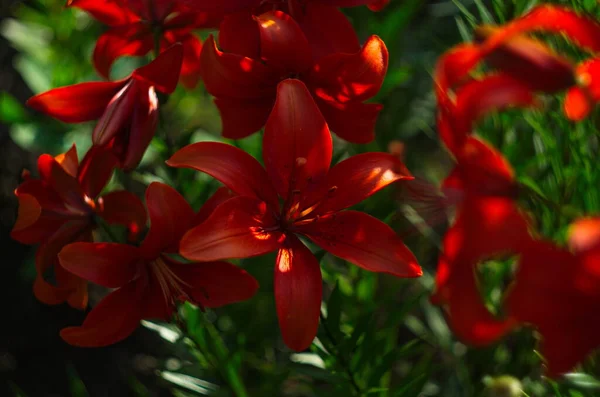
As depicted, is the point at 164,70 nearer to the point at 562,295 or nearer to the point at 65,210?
the point at 65,210

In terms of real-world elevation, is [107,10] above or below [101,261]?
above

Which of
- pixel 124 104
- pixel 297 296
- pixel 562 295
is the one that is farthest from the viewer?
pixel 124 104

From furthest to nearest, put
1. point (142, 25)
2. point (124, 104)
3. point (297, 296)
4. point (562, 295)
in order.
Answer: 1. point (142, 25)
2. point (124, 104)
3. point (297, 296)
4. point (562, 295)

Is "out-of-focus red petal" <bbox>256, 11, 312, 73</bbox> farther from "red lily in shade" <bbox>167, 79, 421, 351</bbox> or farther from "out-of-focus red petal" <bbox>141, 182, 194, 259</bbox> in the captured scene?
"out-of-focus red petal" <bbox>141, 182, 194, 259</bbox>

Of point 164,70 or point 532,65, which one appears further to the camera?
point 164,70

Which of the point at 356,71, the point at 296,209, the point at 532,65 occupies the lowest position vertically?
the point at 296,209

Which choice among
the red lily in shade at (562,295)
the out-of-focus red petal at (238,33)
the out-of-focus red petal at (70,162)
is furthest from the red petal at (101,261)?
the red lily in shade at (562,295)

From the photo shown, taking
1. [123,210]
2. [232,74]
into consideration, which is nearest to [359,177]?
[232,74]
